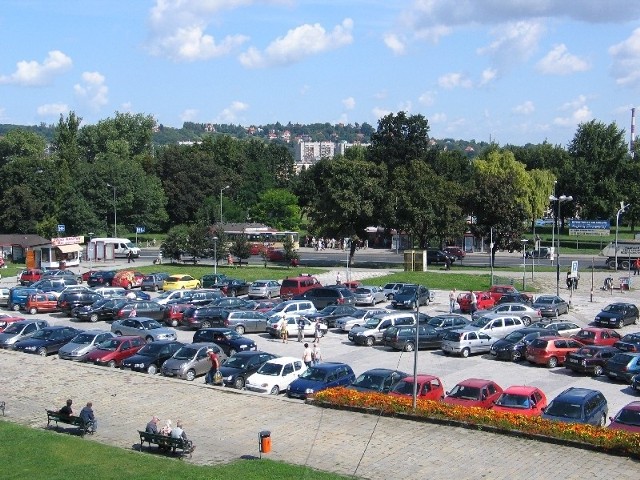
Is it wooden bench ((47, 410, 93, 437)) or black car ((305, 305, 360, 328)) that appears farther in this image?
black car ((305, 305, 360, 328))

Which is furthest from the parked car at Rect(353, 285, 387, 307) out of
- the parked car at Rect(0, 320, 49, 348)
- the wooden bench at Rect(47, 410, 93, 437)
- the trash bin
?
the trash bin

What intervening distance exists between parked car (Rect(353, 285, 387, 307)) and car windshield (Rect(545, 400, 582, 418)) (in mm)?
27386

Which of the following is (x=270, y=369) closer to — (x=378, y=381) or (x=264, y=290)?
(x=378, y=381)

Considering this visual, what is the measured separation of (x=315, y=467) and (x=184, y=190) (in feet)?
330

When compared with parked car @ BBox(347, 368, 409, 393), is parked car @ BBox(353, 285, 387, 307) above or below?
above

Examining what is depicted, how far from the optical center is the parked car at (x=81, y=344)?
110 ft

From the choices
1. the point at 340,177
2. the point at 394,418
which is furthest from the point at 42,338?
the point at 340,177

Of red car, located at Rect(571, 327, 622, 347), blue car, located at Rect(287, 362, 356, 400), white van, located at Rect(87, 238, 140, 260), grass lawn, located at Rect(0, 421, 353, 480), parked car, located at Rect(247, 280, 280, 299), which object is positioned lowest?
grass lawn, located at Rect(0, 421, 353, 480)

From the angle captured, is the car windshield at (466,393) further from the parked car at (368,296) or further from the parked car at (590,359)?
the parked car at (368,296)

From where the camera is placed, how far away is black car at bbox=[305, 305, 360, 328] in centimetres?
4209

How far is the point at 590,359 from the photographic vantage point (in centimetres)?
3150

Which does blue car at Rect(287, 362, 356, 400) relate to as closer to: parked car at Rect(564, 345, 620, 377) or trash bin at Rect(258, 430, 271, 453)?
trash bin at Rect(258, 430, 271, 453)

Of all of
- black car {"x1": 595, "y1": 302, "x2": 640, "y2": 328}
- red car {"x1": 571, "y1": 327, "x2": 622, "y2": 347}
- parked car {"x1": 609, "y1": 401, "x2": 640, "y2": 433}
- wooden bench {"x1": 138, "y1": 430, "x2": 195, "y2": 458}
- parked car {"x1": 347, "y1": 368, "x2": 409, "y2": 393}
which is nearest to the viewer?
wooden bench {"x1": 138, "y1": 430, "x2": 195, "y2": 458}

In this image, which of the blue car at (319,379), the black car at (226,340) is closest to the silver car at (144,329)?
the black car at (226,340)
